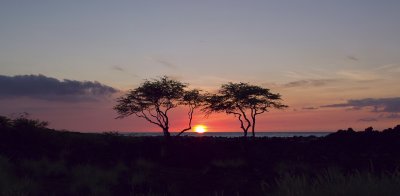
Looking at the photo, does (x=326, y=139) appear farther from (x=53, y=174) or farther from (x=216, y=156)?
(x=53, y=174)

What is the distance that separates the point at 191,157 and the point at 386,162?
39.7ft

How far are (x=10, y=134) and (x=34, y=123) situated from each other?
14.3 feet

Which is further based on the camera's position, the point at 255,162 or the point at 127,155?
the point at 127,155

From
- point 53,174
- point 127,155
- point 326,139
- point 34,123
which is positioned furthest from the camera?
point 326,139

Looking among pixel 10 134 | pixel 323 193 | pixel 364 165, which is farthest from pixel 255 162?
pixel 323 193

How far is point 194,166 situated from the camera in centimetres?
2906

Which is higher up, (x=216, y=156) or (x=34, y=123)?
(x=34, y=123)

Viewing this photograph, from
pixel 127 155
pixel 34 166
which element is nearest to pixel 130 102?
pixel 127 155

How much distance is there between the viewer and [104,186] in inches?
704

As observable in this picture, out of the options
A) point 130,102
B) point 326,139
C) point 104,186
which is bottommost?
point 104,186

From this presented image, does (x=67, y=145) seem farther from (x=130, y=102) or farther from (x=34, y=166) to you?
(x=130, y=102)

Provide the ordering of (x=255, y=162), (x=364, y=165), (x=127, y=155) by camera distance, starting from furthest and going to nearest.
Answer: (x=127, y=155), (x=255, y=162), (x=364, y=165)

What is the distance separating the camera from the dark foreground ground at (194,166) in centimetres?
1474

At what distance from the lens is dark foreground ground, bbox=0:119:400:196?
14739 millimetres
